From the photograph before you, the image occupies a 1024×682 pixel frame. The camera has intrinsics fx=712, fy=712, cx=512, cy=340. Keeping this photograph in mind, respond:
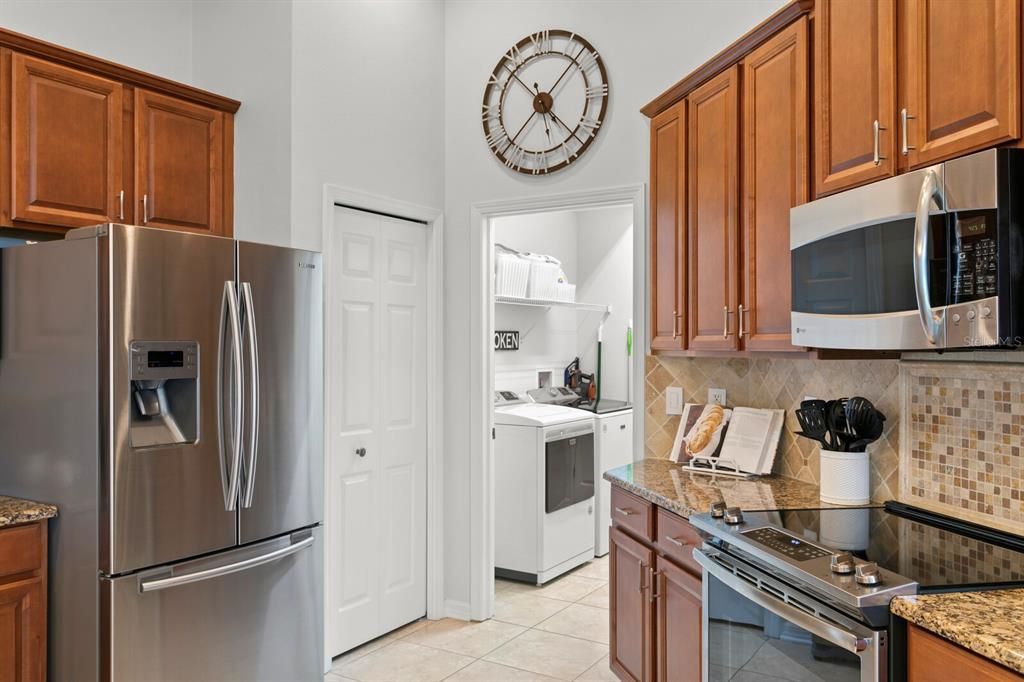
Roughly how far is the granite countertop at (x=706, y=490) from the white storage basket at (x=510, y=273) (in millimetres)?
1870

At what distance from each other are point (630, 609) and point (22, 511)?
2.11 meters

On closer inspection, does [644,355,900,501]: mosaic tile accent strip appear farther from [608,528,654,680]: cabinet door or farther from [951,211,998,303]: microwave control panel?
[951,211,998,303]: microwave control panel

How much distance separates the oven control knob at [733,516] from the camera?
1.98 m

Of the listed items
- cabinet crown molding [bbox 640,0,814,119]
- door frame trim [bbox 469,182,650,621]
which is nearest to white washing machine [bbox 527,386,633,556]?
door frame trim [bbox 469,182,650,621]

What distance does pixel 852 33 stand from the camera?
1.94 m

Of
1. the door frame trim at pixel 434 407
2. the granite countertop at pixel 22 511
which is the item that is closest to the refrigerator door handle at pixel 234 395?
the granite countertop at pixel 22 511

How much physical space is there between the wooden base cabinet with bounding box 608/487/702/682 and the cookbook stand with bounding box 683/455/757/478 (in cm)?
33

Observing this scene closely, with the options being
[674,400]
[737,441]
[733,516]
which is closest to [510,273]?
[674,400]

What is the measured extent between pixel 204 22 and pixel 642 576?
3.13 metres

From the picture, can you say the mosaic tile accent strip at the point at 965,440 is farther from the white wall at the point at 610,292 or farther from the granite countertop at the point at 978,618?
the white wall at the point at 610,292

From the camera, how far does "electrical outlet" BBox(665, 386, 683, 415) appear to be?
3.16 m

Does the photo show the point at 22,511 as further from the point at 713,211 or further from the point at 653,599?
the point at 713,211

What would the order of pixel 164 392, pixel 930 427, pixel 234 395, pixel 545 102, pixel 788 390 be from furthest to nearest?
pixel 545 102 → pixel 788 390 → pixel 234 395 → pixel 164 392 → pixel 930 427

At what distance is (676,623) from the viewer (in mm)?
2367
